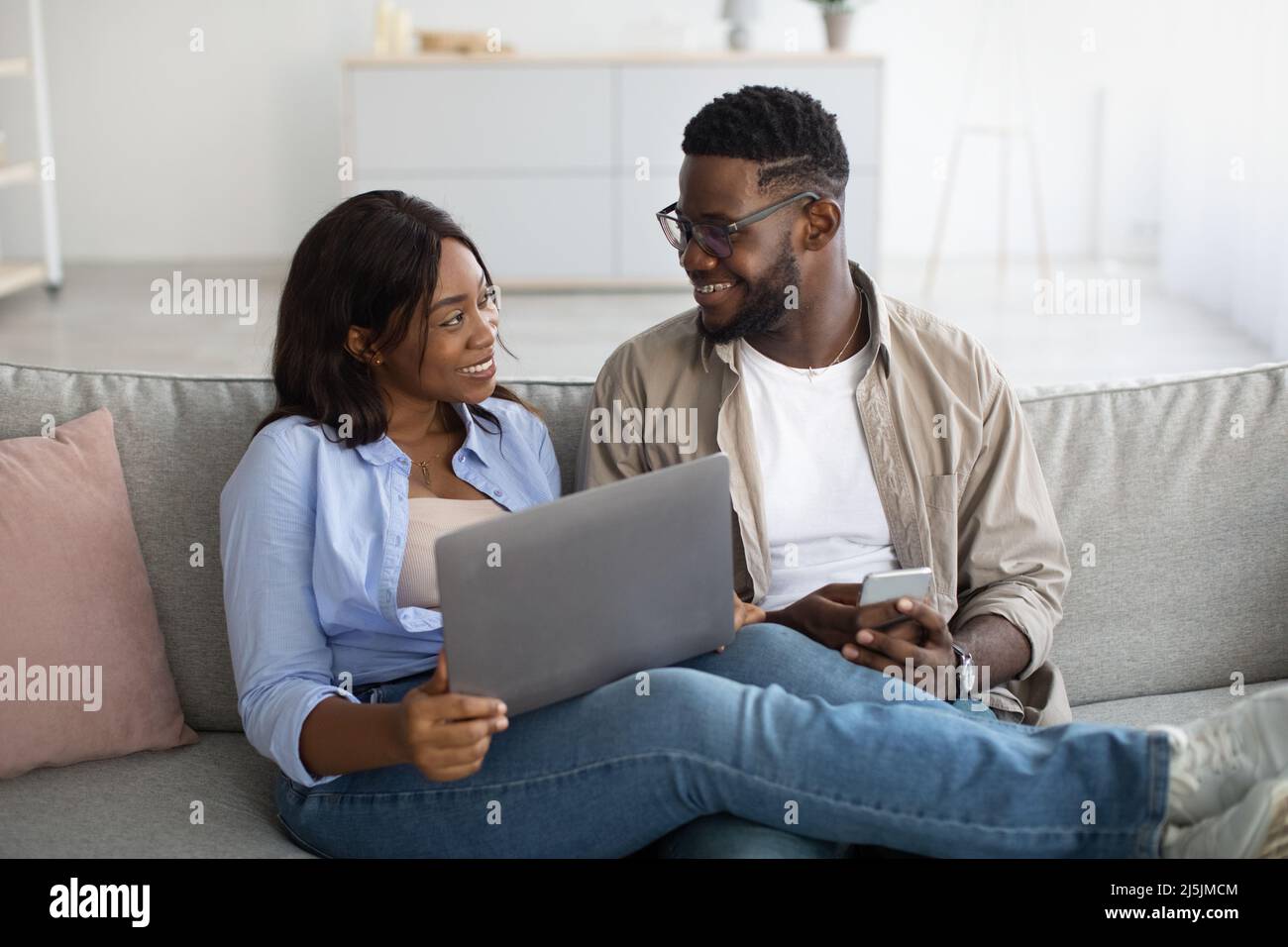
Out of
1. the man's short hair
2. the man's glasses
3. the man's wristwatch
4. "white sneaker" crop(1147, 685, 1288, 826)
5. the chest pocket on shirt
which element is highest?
the man's short hair

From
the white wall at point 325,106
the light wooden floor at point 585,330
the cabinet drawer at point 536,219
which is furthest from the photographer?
the white wall at point 325,106

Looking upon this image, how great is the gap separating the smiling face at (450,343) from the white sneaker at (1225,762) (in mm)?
901

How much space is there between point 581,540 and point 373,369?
0.55 metres

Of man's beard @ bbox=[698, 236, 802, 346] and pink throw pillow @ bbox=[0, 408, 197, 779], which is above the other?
man's beard @ bbox=[698, 236, 802, 346]

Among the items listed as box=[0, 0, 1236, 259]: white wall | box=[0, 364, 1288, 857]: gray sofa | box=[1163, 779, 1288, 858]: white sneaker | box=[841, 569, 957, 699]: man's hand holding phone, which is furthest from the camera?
box=[0, 0, 1236, 259]: white wall

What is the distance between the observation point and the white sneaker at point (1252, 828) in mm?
1239

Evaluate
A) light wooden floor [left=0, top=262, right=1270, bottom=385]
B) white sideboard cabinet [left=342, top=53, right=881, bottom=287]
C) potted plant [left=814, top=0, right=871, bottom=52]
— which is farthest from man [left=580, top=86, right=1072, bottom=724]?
potted plant [left=814, top=0, right=871, bottom=52]

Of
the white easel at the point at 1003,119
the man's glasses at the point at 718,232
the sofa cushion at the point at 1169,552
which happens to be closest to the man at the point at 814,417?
the man's glasses at the point at 718,232

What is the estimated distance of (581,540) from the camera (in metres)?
1.35

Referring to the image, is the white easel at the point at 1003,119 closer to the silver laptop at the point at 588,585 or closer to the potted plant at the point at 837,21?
the potted plant at the point at 837,21

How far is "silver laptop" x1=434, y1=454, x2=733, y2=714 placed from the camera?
129 cm

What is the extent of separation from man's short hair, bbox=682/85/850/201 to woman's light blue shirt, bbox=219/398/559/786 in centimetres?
59

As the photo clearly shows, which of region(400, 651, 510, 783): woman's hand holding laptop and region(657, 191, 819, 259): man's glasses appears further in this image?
region(657, 191, 819, 259): man's glasses

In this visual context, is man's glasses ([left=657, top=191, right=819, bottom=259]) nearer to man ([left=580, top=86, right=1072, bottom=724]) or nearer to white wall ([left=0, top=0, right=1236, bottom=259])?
man ([left=580, top=86, right=1072, bottom=724])
